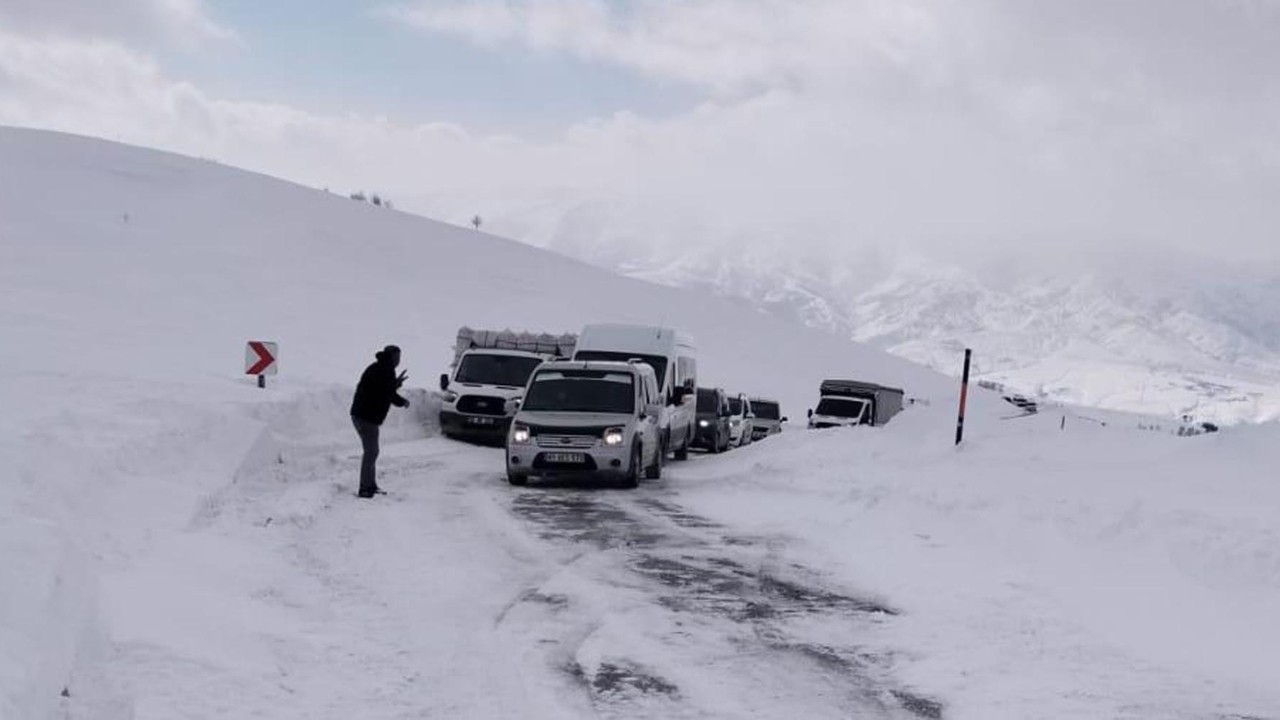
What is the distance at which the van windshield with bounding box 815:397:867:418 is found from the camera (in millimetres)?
38719

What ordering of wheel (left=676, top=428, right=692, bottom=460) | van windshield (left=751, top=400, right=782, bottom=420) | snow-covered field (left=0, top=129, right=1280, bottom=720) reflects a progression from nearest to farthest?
snow-covered field (left=0, top=129, right=1280, bottom=720) → wheel (left=676, top=428, right=692, bottom=460) → van windshield (left=751, top=400, right=782, bottom=420)

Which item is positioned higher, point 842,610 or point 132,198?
point 132,198

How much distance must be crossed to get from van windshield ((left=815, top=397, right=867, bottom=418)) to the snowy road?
25.1 meters

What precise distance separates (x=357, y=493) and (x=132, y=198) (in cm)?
5833

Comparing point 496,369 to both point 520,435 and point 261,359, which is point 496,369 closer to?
point 261,359

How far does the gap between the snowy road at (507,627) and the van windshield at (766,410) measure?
29.9 meters

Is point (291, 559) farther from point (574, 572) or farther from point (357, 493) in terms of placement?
point (357, 493)

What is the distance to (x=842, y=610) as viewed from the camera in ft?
30.4

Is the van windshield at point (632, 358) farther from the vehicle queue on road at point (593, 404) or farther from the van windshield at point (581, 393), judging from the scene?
the van windshield at point (581, 393)

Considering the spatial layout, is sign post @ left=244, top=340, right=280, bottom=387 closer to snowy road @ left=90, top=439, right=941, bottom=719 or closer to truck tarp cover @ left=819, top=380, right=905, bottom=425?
snowy road @ left=90, top=439, right=941, bottom=719

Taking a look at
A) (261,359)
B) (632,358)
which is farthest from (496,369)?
(261,359)

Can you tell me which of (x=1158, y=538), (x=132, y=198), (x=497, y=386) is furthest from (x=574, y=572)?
(x=132, y=198)

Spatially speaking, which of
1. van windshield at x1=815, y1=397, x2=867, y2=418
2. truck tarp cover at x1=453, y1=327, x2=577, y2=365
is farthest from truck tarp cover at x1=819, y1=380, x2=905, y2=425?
truck tarp cover at x1=453, y1=327, x2=577, y2=365

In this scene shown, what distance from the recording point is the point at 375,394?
15.6 meters
